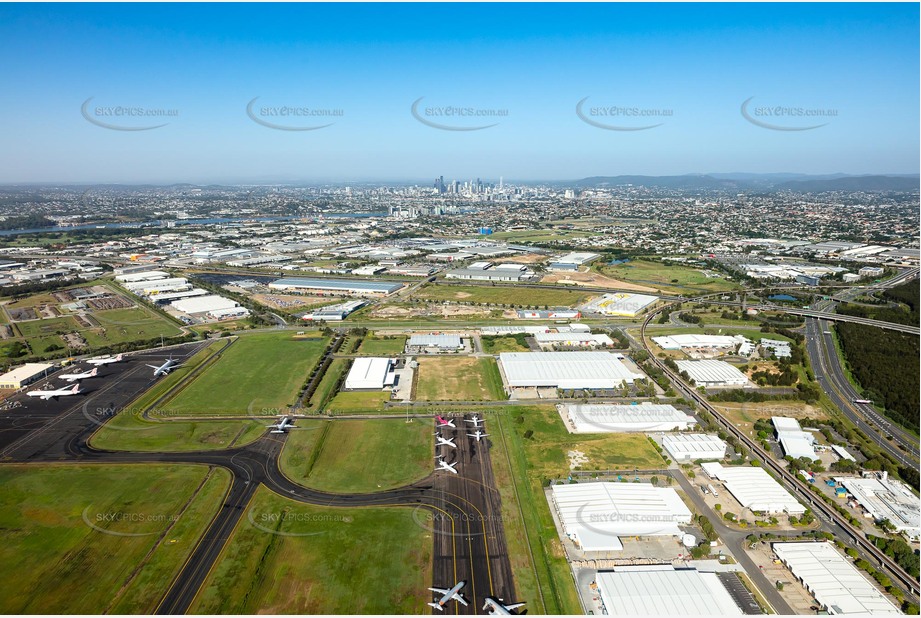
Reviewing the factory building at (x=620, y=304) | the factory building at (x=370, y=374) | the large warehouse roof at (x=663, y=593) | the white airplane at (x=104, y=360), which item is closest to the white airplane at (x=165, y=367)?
the white airplane at (x=104, y=360)

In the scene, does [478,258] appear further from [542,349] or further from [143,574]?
[143,574]

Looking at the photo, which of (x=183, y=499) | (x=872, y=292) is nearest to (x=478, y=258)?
(x=872, y=292)

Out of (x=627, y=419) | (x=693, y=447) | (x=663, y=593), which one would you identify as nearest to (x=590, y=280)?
(x=627, y=419)

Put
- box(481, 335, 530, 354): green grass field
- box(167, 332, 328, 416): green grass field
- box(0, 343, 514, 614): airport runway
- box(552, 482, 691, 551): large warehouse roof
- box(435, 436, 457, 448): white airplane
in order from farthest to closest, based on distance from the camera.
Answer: box(481, 335, 530, 354): green grass field < box(167, 332, 328, 416): green grass field < box(435, 436, 457, 448): white airplane < box(552, 482, 691, 551): large warehouse roof < box(0, 343, 514, 614): airport runway

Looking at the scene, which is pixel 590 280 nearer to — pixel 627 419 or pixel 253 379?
pixel 627 419

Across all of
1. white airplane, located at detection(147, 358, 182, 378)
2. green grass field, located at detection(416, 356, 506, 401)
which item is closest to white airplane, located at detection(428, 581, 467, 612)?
green grass field, located at detection(416, 356, 506, 401)

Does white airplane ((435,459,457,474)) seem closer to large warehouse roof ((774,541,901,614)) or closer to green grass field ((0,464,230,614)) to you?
green grass field ((0,464,230,614))
